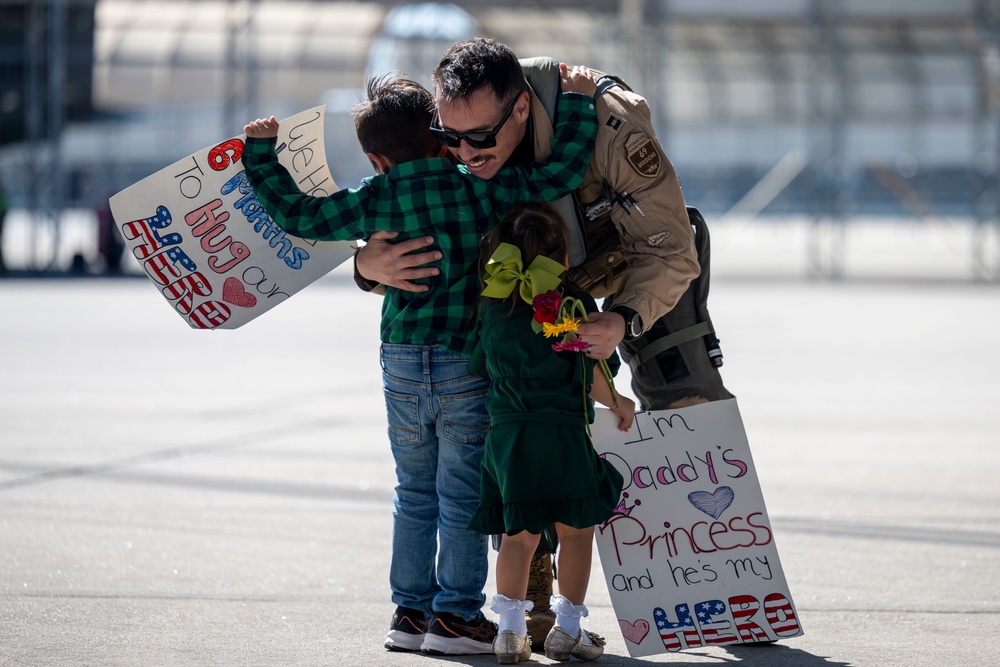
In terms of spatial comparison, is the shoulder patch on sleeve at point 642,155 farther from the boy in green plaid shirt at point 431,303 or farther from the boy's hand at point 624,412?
the boy's hand at point 624,412

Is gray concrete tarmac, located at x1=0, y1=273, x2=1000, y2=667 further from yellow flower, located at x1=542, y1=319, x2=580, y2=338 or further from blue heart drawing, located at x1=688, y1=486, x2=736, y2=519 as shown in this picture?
yellow flower, located at x1=542, y1=319, x2=580, y2=338

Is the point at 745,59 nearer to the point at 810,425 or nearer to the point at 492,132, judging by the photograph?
the point at 810,425

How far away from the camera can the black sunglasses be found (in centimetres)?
341

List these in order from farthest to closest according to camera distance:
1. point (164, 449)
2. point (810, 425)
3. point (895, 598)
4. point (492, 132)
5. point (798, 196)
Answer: point (798, 196), point (810, 425), point (164, 449), point (895, 598), point (492, 132)

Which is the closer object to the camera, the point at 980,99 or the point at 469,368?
the point at 469,368

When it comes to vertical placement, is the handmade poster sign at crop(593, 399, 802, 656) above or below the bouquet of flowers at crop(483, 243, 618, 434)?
below

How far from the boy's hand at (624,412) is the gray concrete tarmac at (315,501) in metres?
0.62

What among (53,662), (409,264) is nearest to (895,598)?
(409,264)

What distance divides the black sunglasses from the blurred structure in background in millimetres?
20231

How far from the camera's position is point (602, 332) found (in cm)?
Result: 338

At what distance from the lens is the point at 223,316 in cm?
392

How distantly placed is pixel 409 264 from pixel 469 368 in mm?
321

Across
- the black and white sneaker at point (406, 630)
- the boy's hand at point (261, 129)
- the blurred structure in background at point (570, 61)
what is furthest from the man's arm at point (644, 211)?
the blurred structure in background at point (570, 61)

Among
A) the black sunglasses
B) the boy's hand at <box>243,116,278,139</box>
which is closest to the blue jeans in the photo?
the black sunglasses
